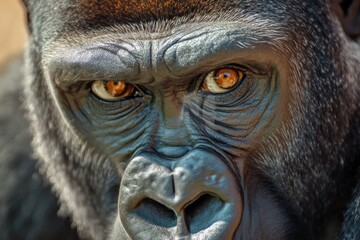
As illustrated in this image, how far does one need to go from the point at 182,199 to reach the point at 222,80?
43 centimetres

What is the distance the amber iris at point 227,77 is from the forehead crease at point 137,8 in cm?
20

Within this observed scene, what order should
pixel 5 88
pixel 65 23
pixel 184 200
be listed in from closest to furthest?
pixel 184 200 < pixel 65 23 < pixel 5 88

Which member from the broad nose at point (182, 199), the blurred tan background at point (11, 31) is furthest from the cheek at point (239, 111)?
the blurred tan background at point (11, 31)

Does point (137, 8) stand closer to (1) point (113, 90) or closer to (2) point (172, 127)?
(1) point (113, 90)

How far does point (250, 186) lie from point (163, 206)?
31 cm

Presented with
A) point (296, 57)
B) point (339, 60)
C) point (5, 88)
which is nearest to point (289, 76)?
point (296, 57)

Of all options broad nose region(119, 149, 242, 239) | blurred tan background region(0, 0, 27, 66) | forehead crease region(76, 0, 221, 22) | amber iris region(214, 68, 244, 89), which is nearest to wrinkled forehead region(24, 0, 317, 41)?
forehead crease region(76, 0, 221, 22)

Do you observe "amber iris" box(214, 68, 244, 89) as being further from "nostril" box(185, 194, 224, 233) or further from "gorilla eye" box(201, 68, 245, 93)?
"nostril" box(185, 194, 224, 233)

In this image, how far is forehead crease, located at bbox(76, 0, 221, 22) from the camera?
2.80m

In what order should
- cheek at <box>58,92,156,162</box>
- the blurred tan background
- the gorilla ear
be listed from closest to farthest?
cheek at <box>58,92,156,162</box>, the gorilla ear, the blurred tan background

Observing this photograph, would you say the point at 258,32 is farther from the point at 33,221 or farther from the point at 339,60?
the point at 33,221

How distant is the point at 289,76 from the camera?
9.34 feet

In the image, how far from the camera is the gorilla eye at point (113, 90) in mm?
2914

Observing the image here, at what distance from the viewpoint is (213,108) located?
111 inches
